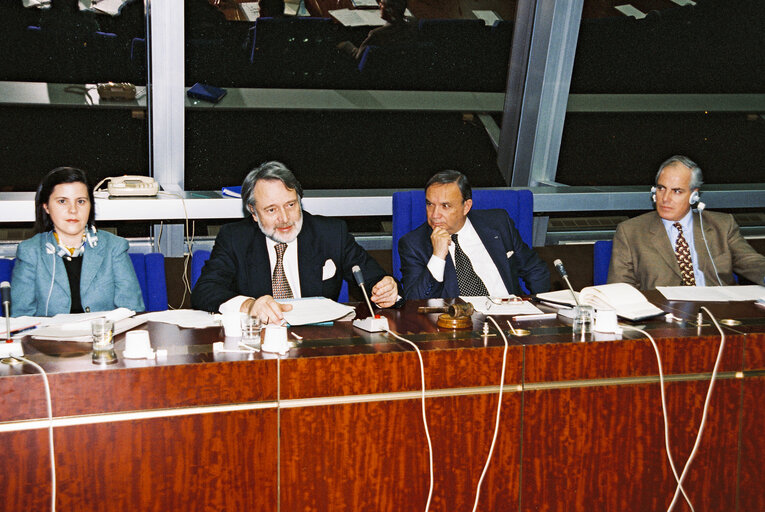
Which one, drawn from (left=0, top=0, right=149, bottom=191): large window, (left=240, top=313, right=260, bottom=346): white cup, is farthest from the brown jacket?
(left=0, top=0, right=149, bottom=191): large window

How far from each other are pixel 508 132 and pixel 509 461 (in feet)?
10.1

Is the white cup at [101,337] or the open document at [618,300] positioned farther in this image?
the open document at [618,300]

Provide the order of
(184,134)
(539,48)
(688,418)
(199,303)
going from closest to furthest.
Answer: (688,418)
(199,303)
(184,134)
(539,48)

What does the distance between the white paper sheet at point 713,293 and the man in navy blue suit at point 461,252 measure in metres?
0.63

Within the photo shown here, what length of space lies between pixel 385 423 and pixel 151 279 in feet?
4.76

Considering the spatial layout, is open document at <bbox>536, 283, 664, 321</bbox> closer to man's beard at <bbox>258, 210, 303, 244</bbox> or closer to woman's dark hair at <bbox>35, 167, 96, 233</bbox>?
man's beard at <bbox>258, 210, 303, 244</bbox>

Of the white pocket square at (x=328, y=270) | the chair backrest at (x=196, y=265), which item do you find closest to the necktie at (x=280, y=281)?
the white pocket square at (x=328, y=270)

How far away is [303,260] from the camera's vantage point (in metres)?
3.03

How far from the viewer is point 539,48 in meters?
4.64

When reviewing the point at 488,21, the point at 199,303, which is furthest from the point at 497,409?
the point at 488,21

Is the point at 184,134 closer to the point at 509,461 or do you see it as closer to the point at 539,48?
the point at 539,48

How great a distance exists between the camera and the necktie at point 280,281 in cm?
301

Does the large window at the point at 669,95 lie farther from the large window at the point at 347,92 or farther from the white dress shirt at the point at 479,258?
the white dress shirt at the point at 479,258

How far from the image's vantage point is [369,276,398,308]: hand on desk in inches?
105
